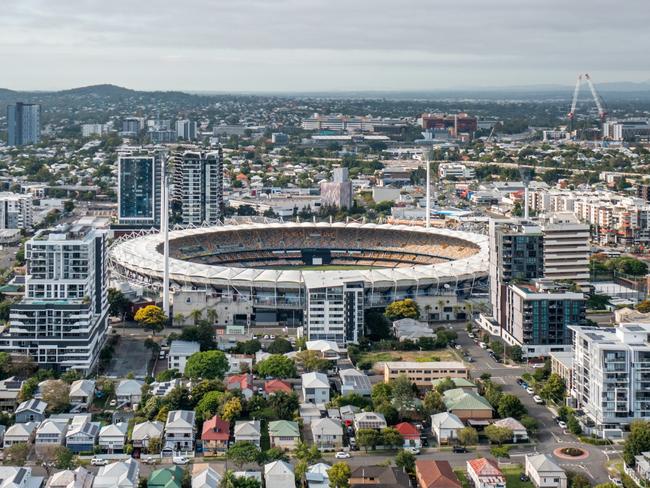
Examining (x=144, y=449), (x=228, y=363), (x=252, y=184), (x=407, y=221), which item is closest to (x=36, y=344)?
(x=228, y=363)

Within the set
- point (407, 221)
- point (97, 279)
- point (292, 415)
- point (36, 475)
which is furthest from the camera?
point (407, 221)

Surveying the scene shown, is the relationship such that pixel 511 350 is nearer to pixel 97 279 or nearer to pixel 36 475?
pixel 97 279

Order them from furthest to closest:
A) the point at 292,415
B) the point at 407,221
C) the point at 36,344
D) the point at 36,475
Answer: the point at 407,221, the point at 36,344, the point at 292,415, the point at 36,475

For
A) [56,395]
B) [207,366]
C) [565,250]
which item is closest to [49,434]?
[56,395]

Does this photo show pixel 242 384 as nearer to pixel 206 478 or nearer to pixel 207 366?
pixel 207 366

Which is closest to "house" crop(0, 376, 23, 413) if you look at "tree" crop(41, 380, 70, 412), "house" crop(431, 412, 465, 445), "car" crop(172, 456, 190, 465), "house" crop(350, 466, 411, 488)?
"tree" crop(41, 380, 70, 412)

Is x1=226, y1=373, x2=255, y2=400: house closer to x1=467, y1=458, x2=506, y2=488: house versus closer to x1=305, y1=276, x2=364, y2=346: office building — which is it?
x1=305, y1=276, x2=364, y2=346: office building

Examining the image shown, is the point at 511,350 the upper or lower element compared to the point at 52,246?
lower
